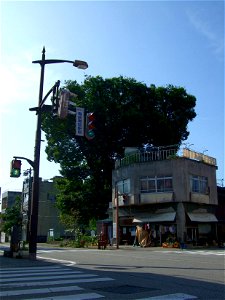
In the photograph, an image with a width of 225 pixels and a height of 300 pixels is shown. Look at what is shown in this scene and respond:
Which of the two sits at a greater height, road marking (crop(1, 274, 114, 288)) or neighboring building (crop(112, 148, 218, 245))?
neighboring building (crop(112, 148, 218, 245))

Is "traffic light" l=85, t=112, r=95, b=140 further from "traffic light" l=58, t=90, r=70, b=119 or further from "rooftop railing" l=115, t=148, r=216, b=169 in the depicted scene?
"rooftop railing" l=115, t=148, r=216, b=169

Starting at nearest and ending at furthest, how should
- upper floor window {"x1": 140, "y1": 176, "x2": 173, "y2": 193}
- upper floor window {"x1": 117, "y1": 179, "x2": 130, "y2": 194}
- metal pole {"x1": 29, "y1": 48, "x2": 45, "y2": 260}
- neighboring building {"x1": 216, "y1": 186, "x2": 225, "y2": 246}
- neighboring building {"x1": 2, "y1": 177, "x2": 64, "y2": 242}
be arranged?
metal pole {"x1": 29, "y1": 48, "x2": 45, "y2": 260}
upper floor window {"x1": 140, "y1": 176, "x2": 173, "y2": 193}
upper floor window {"x1": 117, "y1": 179, "x2": 130, "y2": 194}
neighboring building {"x1": 216, "y1": 186, "x2": 225, "y2": 246}
neighboring building {"x1": 2, "y1": 177, "x2": 64, "y2": 242}

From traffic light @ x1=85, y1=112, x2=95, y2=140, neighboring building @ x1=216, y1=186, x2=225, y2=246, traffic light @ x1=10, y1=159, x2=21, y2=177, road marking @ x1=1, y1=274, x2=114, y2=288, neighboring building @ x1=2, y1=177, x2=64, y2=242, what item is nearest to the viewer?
road marking @ x1=1, y1=274, x2=114, y2=288

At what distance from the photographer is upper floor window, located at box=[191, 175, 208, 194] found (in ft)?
124

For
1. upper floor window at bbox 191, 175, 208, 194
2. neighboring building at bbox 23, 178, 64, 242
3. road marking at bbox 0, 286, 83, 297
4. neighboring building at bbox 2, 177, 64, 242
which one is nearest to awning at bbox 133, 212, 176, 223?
upper floor window at bbox 191, 175, 208, 194

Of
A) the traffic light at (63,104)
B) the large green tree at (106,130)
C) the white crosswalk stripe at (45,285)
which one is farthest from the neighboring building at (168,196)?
the white crosswalk stripe at (45,285)

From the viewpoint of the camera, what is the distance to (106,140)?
46.2m

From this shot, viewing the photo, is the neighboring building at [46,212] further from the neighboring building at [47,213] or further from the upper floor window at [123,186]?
the upper floor window at [123,186]

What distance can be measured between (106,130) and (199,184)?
1284cm

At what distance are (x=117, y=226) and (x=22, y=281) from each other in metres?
26.9

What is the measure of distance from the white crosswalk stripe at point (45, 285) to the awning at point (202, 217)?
81.7ft

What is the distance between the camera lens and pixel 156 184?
37719 mm

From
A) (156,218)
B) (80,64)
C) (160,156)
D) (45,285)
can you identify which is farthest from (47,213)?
(45,285)

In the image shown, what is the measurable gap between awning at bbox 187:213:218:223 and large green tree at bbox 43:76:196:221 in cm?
1145
